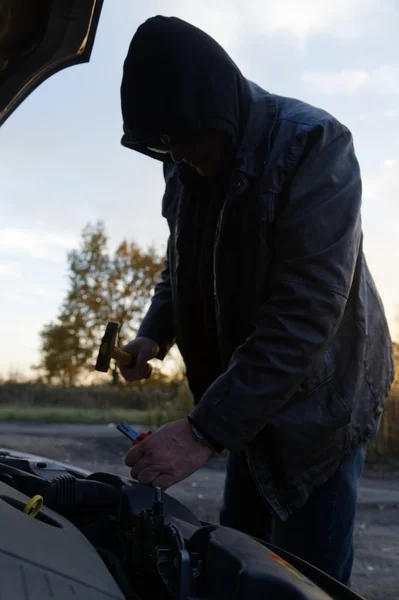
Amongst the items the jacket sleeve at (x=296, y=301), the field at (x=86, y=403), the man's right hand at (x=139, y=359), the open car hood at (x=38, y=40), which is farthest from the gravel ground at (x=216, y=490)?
the open car hood at (x=38, y=40)

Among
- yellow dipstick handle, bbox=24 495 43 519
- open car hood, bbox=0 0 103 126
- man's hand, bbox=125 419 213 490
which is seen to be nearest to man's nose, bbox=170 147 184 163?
open car hood, bbox=0 0 103 126

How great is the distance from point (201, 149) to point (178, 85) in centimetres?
21

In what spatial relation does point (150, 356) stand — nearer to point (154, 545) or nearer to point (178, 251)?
point (178, 251)

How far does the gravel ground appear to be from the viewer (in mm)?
4348

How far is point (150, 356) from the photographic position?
99.6 inches

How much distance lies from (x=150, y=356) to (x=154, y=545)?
122 cm

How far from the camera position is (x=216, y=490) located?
7.09 m

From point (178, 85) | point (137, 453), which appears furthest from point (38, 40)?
point (137, 453)

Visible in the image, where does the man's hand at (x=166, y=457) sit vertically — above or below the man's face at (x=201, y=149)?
below

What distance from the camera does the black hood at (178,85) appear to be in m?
1.93

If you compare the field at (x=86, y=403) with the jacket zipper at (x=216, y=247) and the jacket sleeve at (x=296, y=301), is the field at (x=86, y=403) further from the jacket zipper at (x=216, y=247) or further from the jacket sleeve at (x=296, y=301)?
the jacket sleeve at (x=296, y=301)

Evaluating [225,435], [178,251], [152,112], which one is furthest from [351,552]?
[152,112]

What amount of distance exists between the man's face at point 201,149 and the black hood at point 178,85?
0.16 feet

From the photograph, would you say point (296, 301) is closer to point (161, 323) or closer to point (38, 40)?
point (161, 323)
